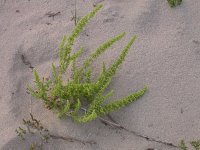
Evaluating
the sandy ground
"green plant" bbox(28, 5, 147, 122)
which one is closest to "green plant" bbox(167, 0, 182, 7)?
the sandy ground

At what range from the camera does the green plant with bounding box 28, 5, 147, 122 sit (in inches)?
94.6

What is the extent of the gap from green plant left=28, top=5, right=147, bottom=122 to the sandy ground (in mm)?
92

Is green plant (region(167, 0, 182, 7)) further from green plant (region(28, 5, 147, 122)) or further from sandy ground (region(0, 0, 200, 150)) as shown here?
green plant (region(28, 5, 147, 122))

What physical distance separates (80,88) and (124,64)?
50 centimetres

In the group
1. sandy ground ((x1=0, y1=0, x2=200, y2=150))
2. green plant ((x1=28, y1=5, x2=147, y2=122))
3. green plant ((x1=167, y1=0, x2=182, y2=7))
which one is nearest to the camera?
green plant ((x1=28, y1=5, x2=147, y2=122))

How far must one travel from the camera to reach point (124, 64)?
2.77 meters

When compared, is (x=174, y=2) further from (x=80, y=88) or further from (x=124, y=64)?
(x=80, y=88)

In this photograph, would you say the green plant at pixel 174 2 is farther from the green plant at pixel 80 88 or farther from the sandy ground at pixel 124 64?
the green plant at pixel 80 88

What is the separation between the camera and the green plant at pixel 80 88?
7.88ft

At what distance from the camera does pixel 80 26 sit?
8.09 feet

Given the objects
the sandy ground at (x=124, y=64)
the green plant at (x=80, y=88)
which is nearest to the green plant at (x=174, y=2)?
the sandy ground at (x=124, y=64)

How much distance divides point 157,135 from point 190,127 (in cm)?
22

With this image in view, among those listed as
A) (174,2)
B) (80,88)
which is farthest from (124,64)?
(174,2)

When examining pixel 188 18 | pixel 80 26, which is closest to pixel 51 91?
pixel 80 26
